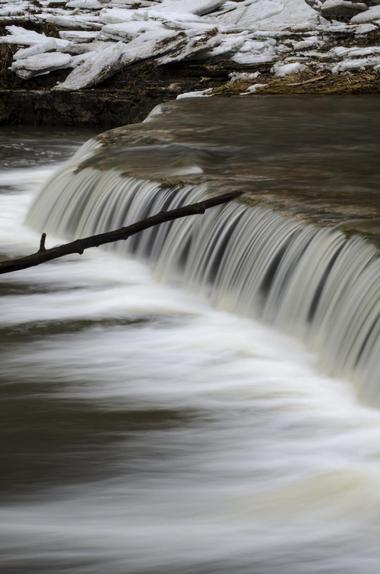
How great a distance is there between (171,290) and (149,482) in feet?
9.86

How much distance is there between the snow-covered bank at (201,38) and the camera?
49.6 ft

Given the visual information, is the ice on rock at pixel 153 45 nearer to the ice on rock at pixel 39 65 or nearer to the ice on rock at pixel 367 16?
the ice on rock at pixel 39 65

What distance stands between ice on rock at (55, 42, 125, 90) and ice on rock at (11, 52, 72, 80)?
340mm

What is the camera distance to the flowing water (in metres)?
4.04

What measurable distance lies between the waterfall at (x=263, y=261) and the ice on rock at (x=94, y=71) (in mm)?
6534

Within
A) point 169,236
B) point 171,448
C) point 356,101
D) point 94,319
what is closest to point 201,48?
point 356,101

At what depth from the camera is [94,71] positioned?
15672mm

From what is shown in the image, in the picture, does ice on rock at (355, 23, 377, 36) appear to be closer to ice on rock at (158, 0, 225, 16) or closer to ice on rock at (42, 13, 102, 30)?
ice on rock at (158, 0, 225, 16)

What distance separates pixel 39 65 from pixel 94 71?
855mm

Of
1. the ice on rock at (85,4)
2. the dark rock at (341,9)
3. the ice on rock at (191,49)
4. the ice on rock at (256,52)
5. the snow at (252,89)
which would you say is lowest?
the snow at (252,89)

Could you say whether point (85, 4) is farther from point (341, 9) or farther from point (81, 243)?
point (81, 243)

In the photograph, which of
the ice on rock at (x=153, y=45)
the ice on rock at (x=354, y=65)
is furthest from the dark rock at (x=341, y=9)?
the ice on rock at (x=354, y=65)

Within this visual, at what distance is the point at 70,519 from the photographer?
13.8ft

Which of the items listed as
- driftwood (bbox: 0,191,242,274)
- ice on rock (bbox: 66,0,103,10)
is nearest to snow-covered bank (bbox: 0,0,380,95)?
ice on rock (bbox: 66,0,103,10)
